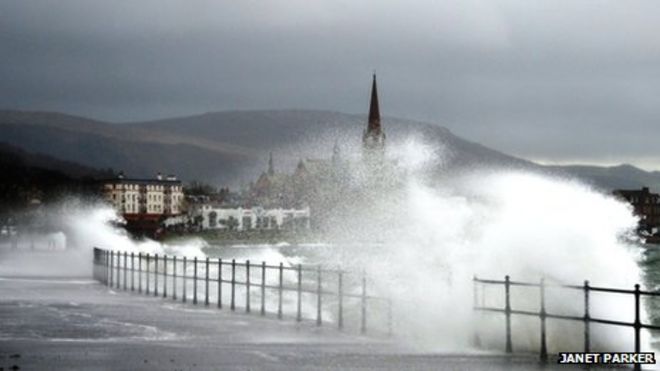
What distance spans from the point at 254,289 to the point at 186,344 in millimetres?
38393

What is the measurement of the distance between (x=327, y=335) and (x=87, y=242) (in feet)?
319

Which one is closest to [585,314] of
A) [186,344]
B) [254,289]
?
[186,344]

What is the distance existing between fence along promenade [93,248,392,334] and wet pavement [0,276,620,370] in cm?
91

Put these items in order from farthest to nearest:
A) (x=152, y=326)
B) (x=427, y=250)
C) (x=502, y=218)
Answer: (x=427, y=250) < (x=502, y=218) < (x=152, y=326)

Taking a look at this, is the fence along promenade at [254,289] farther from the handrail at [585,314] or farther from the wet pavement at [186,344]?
the handrail at [585,314]

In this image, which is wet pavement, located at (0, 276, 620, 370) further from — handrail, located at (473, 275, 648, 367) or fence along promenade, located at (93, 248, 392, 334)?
A: fence along promenade, located at (93, 248, 392, 334)

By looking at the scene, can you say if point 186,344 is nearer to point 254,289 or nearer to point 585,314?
point 585,314

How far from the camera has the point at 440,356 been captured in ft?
73.5

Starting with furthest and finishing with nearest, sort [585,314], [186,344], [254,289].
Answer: [254,289] → [186,344] → [585,314]

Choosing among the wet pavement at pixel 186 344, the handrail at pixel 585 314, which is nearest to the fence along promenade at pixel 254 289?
the wet pavement at pixel 186 344

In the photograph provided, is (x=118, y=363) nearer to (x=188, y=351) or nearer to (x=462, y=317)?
(x=188, y=351)

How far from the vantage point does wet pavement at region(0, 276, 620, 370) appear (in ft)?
68.8

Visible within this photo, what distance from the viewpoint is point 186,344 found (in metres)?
24.7

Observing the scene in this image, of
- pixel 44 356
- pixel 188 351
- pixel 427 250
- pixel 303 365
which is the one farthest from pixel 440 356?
pixel 427 250
